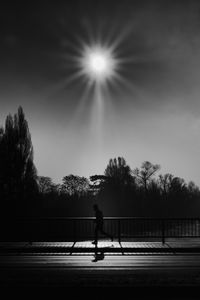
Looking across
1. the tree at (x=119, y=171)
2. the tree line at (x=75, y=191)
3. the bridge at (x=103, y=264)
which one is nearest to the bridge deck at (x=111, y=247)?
the bridge at (x=103, y=264)

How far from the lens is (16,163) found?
1880 inches

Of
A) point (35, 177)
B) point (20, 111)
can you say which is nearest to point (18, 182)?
point (35, 177)

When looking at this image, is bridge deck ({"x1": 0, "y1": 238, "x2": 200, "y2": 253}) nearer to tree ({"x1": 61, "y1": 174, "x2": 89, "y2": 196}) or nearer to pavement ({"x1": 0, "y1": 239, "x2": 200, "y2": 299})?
pavement ({"x1": 0, "y1": 239, "x2": 200, "y2": 299})

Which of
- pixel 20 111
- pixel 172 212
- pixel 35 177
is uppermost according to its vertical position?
pixel 20 111

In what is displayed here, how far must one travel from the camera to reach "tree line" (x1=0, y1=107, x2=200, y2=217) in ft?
153

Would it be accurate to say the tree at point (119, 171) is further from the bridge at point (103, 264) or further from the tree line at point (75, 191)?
the bridge at point (103, 264)

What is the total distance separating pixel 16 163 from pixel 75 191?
138 feet

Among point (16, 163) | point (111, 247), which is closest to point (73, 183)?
point (16, 163)

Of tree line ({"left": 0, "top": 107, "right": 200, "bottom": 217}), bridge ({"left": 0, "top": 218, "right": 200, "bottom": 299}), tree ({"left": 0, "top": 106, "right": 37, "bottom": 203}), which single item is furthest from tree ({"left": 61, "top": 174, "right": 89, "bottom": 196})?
bridge ({"left": 0, "top": 218, "right": 200, "bottom": 299})

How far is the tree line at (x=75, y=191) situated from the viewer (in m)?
46.8

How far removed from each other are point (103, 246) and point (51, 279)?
26.9 feet

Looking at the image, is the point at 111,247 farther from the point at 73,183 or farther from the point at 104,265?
the point at 73,183

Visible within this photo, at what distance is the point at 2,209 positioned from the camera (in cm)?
4456

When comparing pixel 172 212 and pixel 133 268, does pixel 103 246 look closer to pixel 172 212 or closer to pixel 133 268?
pixel 133 268
